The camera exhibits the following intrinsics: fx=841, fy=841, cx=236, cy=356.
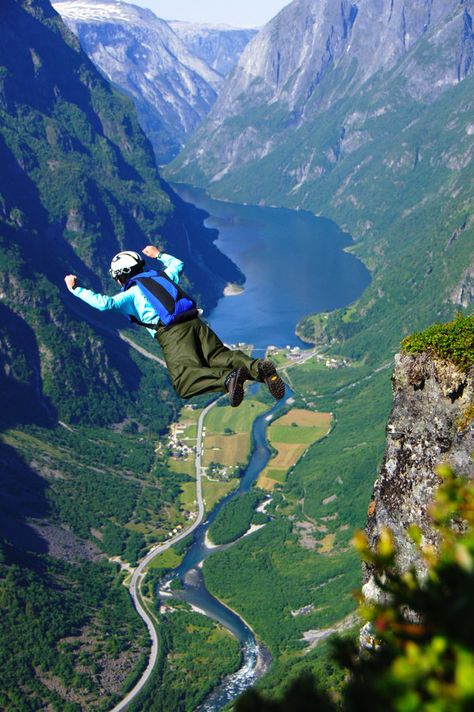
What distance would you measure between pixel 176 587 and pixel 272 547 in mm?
21383

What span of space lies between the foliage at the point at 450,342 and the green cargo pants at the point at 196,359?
7767 millimetres

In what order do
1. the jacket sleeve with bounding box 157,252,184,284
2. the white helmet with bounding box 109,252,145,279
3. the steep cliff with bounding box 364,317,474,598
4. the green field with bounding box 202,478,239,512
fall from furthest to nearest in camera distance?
the green field with bounding box 202,478,239,512
the steep cliff with bounding box 364,317,474,598
the jacket sleeve with bounding box 157,252,184,284
the white helmet with bounding box 109,252,145,279

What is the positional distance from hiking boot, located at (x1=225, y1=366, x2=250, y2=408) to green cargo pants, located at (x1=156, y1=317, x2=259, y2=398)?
227 millimetres

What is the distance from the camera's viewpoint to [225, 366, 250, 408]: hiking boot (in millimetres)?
20406

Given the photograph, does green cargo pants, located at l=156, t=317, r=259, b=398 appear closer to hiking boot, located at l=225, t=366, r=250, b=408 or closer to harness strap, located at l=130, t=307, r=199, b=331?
harness strap, located at l=130, t=307, r=199, b=331

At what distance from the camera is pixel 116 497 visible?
178 metres

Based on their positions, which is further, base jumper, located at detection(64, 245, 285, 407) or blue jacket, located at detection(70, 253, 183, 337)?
blue jacket, located at detection(70, 253, 183, 337)

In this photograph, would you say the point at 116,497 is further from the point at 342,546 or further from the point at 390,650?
the point at 390,650

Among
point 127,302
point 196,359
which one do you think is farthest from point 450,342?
point 127,302

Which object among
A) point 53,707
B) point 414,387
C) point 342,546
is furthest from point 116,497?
point 414,387

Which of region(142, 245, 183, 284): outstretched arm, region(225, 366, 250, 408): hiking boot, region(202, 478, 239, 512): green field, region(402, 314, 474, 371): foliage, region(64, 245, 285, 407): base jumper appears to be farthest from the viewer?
region(202, 478, 239, 512): green field

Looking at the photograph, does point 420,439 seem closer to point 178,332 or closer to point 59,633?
point 178,332

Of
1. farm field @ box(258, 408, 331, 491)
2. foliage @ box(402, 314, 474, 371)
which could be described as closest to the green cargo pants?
foliage @ box(402, 314, 474, 371)

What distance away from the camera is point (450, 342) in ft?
88.0
